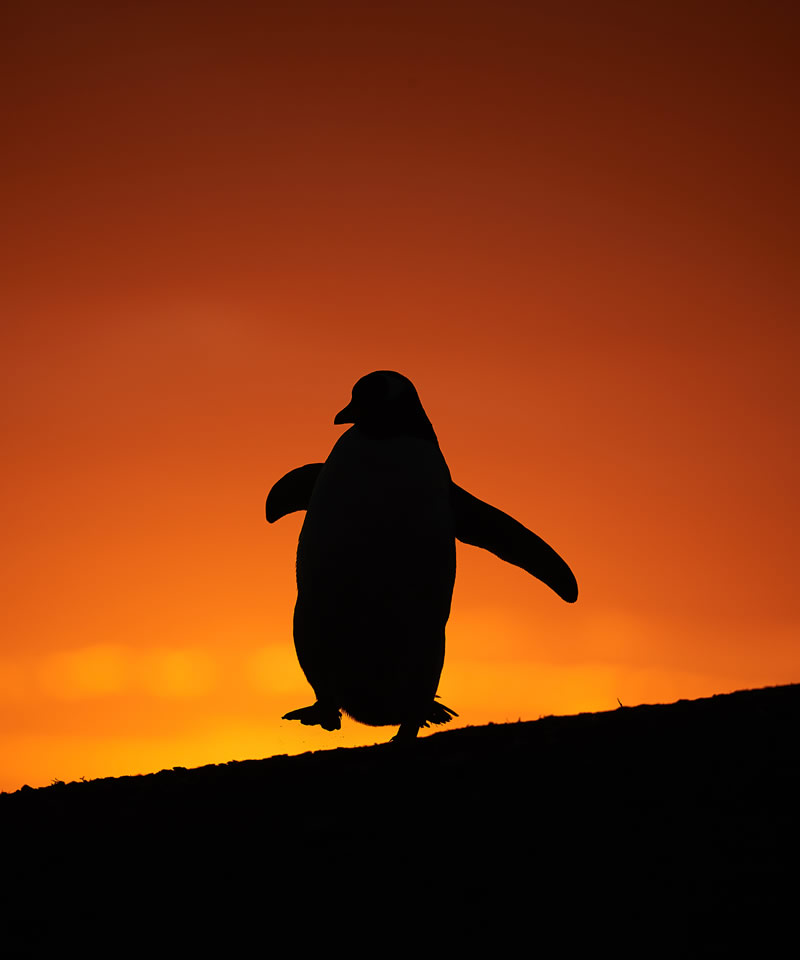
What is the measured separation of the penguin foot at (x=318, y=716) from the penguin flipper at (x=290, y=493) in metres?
1.73

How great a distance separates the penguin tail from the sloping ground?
1.56 m

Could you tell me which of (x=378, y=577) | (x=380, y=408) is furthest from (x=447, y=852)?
(x=380, y=408)

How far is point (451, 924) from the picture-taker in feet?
12.8

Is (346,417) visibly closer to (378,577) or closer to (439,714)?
(378,577)

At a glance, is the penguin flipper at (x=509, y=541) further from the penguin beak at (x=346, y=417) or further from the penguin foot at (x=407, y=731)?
the penguin foot at (x=407, y=731)

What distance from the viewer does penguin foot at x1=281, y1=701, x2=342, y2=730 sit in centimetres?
682

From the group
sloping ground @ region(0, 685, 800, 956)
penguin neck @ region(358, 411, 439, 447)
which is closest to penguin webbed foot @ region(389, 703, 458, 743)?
sloping ground @ region(0, 685, 800, 956)

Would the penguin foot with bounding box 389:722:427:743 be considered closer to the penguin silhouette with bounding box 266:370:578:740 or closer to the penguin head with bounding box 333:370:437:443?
the penguin silhouette with bounding box 266:370:578:740

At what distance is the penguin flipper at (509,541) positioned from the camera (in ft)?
25.8

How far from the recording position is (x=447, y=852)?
14.0 feet

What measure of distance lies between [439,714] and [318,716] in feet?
2.64

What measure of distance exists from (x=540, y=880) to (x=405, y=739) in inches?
95.1

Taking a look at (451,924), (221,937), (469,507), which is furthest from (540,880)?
(469,507)

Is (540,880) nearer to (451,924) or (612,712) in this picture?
(451,924)
